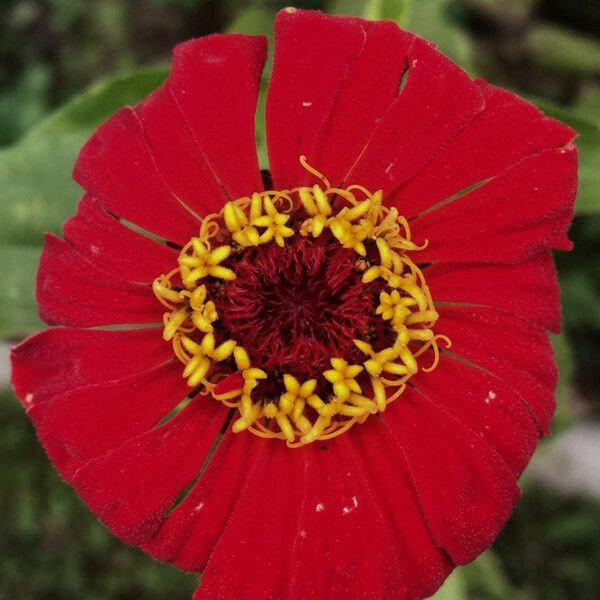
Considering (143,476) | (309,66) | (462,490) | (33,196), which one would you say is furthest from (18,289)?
(462,490)

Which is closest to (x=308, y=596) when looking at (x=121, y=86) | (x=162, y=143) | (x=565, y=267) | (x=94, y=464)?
(x=94, y=464)

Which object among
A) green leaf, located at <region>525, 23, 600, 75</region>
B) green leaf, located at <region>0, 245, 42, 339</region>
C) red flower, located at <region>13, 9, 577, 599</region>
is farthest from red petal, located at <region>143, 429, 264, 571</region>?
green leaf, located at <region>525, 23, 600, 75</region>

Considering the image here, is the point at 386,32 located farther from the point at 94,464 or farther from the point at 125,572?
the point at 125,572

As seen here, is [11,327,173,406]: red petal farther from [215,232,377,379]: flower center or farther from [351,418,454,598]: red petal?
[351,418,454,598]: red petal

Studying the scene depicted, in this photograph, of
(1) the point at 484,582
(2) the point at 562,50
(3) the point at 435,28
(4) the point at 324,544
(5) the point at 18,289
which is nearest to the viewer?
(4) the point at 324,544

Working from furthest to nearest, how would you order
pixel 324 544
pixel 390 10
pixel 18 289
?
pixel 18 289
pixel 390 10
pixel 324 544

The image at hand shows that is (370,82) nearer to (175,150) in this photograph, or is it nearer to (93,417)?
(175,150)

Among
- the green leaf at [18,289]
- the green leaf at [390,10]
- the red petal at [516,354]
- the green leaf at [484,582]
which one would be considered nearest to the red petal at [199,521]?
the red petal at [516,354]
